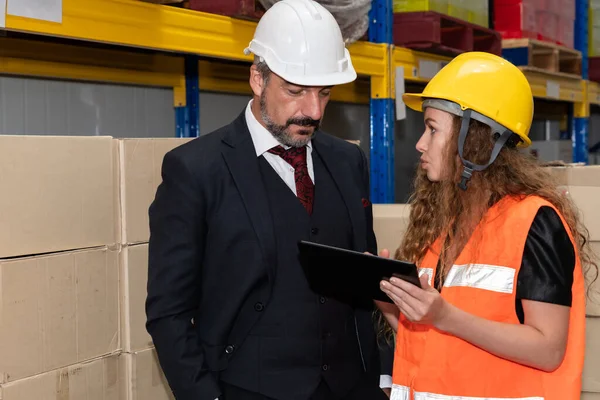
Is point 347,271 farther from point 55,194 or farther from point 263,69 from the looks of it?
point 55,194

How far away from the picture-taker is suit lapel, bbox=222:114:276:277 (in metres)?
2.02

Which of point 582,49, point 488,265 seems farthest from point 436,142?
point 582,49

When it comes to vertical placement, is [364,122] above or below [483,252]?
above

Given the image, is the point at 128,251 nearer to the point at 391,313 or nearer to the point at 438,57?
the point at 391,313

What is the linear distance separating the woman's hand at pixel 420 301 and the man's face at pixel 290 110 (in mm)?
525

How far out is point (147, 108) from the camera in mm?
4586

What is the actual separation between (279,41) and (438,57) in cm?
276

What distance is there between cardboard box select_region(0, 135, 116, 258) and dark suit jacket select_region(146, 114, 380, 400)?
340 mm

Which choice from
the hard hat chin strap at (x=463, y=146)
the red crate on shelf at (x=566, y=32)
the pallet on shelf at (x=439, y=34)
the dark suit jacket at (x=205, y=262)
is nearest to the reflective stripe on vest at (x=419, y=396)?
the dark suit jacket at (x=205, y=262)

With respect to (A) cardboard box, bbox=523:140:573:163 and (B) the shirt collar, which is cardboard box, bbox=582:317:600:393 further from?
(A) cardboard box, bbox=523:140:573:163

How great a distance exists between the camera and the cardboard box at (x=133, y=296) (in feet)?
8.07

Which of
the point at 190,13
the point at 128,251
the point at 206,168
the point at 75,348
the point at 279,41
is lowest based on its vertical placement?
the point at 75,348

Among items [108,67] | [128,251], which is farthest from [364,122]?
[128,251]

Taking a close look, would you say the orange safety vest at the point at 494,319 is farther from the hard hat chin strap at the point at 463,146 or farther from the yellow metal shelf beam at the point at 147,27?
the yellow metal shelf beam at the point at 147,27
